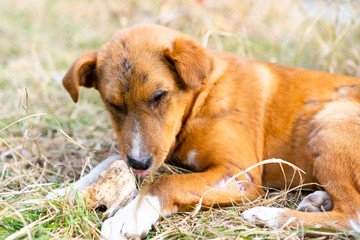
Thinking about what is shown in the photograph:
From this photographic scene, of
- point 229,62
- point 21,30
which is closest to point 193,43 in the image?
point 229,62

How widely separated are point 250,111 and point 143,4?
8.61m

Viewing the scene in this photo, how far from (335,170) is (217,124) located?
3.82 ft

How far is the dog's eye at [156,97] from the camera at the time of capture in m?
3.38

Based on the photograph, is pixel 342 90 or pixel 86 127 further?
pixel 86 127

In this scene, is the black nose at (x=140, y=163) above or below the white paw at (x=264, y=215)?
above

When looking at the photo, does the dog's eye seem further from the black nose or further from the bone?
the bone

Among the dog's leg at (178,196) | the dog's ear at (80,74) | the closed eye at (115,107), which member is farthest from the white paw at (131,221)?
the dog's ear at (80,74)

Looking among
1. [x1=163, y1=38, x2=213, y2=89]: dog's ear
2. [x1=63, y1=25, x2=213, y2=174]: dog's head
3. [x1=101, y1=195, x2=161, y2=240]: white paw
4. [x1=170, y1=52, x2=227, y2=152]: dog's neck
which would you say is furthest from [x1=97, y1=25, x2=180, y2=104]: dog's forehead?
[x1=101, y1=195, x2=161, y2=240]: white paw

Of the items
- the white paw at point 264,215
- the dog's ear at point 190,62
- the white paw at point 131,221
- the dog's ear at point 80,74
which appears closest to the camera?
the white paw at point 131,221

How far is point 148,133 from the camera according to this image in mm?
3268

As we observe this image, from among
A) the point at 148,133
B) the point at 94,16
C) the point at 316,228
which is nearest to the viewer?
the point at 316,228

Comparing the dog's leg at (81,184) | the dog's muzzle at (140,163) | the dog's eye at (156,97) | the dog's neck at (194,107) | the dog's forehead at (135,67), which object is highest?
the dog's forehead at (135,67)

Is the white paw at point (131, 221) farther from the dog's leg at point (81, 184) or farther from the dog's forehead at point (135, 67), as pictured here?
the dog's forehead at point (135, 67)

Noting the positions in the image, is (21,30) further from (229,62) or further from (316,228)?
(316,228)
